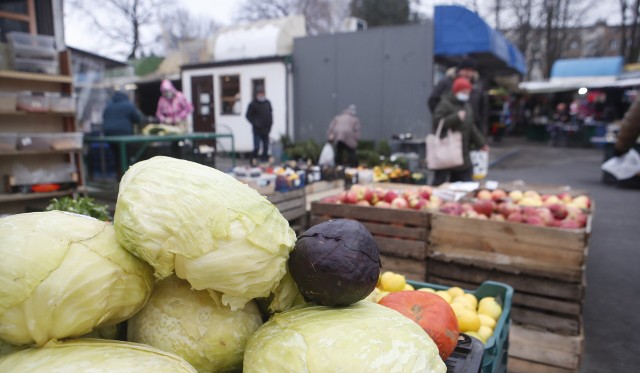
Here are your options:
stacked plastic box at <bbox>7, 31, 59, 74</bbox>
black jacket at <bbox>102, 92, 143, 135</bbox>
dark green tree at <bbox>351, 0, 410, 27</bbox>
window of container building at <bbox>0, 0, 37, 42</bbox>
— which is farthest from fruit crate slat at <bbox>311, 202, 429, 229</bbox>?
dark green tree at <bbox>351, 0, 410, 27</bbox>

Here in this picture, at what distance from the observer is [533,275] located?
325cm

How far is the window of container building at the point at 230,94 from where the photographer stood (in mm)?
15305

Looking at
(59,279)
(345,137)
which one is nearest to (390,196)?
(59,279)

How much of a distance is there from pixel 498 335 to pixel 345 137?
297 inches

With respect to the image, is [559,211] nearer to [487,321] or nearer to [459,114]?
[487,321]

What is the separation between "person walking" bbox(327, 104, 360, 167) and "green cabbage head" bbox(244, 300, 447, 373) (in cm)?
812

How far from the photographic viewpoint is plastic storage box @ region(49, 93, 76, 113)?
5.19 m

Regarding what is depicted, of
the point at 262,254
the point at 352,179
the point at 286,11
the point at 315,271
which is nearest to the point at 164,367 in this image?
the point at 262,254

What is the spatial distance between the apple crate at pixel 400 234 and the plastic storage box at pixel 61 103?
146 inches

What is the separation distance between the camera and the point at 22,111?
494cm

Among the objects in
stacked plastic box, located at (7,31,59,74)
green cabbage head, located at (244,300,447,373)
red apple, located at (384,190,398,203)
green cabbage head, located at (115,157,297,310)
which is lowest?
red apple, located at (384,190,398,203)

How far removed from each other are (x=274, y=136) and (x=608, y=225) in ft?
34.3

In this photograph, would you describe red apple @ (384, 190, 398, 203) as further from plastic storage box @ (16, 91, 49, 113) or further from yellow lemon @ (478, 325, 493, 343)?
plastic storage box @ (16, 91, 49, 113)

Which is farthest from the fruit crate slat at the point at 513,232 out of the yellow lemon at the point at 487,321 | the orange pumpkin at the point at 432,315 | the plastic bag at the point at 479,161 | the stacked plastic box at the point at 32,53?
the stacked plastic box at the point at 32,53
